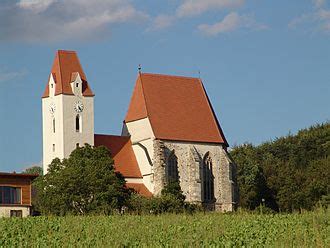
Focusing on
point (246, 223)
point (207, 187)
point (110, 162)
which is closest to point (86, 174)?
point (110, 162)

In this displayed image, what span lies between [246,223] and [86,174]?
3714cm

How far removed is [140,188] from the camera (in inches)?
2889

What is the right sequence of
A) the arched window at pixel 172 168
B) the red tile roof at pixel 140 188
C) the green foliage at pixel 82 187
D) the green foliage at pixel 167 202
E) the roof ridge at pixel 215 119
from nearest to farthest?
1. the green foliage at pixel 82 187
2. the green foliage at pixel 167 202
3. the red tile roof at pixel 140 188
4. the arched window at pixel 172 168
5. the roof ridge at pixel 215 119

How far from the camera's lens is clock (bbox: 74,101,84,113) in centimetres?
7444

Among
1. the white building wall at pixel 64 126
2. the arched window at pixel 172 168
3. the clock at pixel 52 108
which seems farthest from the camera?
the clock at pixel 52 108

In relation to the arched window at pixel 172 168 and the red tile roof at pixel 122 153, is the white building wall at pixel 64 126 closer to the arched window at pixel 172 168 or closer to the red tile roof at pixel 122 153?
the red tile roof at pixel 122 153

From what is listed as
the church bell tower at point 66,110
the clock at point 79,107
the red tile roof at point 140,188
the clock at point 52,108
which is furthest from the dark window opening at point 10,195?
the clock at point 79,107

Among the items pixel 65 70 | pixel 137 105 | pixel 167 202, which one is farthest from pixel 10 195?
pixel 137 105

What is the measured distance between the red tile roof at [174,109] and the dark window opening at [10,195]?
15.2m

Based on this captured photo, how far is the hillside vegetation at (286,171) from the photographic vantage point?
81.8 m

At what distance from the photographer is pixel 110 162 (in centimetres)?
6669

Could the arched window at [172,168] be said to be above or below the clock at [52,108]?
below

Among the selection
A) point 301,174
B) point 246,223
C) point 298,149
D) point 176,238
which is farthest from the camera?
point 298,149

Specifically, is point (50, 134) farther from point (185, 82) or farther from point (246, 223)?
point (246, 223)
